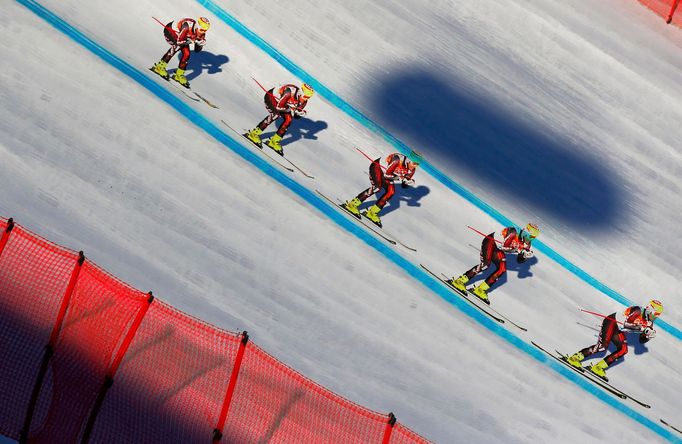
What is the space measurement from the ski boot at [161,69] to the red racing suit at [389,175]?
188 inches

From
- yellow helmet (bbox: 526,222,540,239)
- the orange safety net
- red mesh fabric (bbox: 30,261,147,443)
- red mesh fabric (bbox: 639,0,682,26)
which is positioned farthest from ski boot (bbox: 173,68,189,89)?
red mesh fabric (bbox: 639,0,682,26)

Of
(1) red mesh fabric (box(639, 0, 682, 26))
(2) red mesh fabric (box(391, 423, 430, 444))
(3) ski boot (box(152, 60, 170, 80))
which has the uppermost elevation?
(1) red mesh fabric (box(639, 0, 682, 26))

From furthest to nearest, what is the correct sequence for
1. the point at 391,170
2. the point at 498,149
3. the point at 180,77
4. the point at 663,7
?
1. the point at 663,7
2. the point at 498,149
3. the point at 180,77
4. the point at 391,170

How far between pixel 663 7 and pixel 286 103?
1044 cm

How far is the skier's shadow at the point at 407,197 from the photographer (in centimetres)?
1622

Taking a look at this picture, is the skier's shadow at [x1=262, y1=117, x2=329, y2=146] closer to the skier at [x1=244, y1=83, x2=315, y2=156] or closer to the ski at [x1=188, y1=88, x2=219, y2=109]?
the skier at [x1=244, y1=83, x2=315, y2=156]

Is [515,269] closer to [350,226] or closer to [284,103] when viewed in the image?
[350,226]

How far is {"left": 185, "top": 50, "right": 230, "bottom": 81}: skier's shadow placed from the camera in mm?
16234

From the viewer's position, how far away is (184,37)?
1557 cm

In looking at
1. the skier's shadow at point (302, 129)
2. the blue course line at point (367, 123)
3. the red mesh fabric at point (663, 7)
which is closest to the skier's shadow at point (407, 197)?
the blue course line at point (367, 123)

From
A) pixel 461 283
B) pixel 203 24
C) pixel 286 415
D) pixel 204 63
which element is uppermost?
pixel 203 24

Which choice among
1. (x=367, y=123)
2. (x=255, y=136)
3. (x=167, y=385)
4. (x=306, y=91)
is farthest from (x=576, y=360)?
(x=167, y=385)

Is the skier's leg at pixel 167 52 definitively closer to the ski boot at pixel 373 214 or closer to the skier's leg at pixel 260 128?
the skier's leg at pixel 260 128

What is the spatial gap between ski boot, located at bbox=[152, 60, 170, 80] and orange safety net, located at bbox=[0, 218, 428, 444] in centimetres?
525
